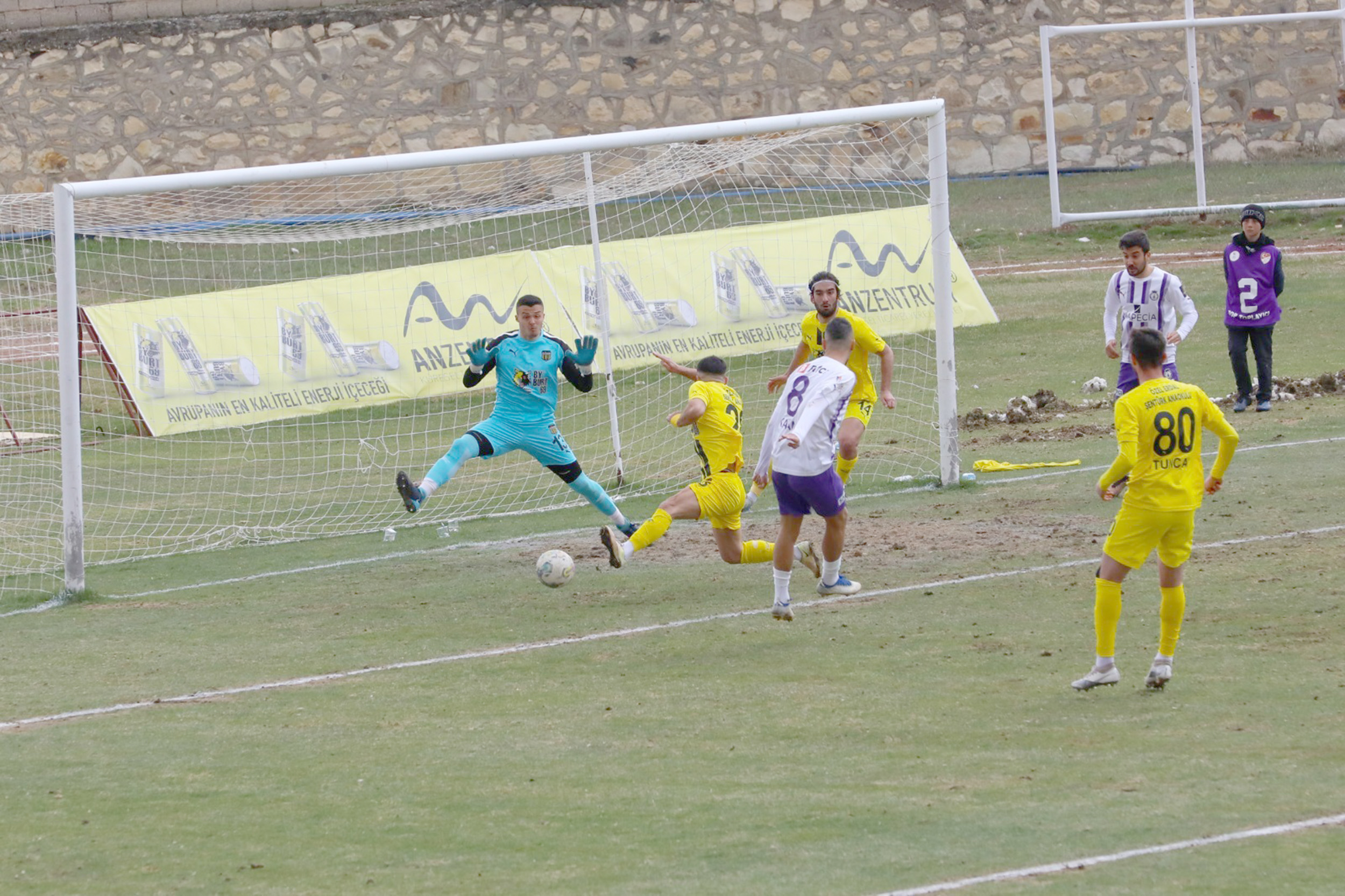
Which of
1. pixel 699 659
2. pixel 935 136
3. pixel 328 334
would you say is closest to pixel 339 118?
pixel 328 334

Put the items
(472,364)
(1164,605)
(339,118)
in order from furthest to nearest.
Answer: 1. (339,118)
2. (472,364)
3. (1164,605)

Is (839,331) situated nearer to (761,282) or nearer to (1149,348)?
(1149,348)

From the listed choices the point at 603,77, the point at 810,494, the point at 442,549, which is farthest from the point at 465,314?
the point at 810,494

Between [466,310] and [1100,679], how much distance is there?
12.2 meters

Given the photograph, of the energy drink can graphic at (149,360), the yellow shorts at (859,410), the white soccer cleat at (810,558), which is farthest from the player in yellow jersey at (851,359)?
the energy drink can graphic at (149,360)

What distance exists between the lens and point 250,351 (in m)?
18.1

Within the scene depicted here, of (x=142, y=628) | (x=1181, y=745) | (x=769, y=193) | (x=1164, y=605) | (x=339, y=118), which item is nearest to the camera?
(x=1181, y=745)

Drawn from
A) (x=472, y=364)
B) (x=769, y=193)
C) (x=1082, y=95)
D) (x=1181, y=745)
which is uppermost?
(x=1082, y=95)

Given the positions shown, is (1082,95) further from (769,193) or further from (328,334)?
(328,334)

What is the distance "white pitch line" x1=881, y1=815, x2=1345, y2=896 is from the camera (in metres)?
5.86

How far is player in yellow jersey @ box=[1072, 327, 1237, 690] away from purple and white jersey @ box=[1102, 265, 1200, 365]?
17.0 feet

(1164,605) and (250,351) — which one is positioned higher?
(250,351)

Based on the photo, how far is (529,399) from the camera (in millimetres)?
12680

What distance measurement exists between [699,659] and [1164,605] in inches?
104
